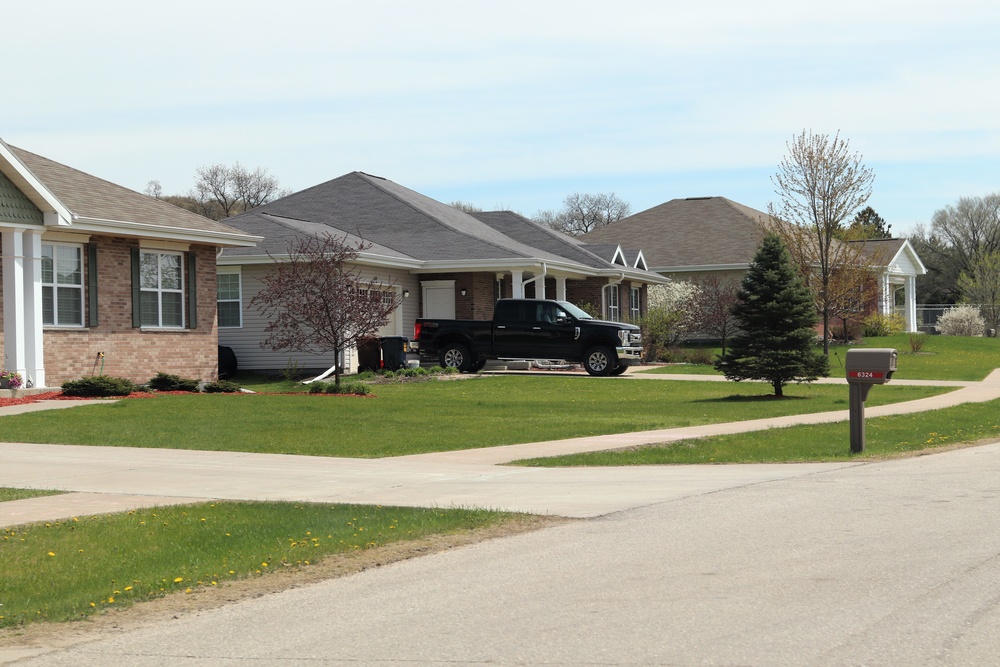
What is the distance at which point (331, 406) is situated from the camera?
21.4 m

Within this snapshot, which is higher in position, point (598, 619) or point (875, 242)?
point (875, 242)

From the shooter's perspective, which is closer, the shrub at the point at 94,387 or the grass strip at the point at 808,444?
the grass strip at the point at 808,444

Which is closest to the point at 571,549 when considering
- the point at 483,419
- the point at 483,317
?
the point at 483,419

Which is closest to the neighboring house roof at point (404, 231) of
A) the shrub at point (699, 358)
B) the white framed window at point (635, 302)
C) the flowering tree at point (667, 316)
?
the white framed window at point (635, 302)

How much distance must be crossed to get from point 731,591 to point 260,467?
26.3ft

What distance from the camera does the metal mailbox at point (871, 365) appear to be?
14.7 metres

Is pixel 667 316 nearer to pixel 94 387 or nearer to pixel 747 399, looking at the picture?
pixel 747 399

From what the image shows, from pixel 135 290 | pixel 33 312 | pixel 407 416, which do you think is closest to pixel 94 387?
pixel 33 312

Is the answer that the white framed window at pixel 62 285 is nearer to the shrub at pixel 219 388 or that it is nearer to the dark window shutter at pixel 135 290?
the dark window shutter at pixel 135 290

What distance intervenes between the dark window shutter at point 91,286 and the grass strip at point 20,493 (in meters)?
13.7

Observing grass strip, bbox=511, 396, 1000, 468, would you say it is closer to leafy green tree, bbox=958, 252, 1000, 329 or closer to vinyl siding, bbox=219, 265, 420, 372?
vinyl siding, bbox=219, 265, 420, 372

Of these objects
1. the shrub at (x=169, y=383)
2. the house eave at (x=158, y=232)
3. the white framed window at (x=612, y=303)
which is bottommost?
the shrub at (x=169, y=383)

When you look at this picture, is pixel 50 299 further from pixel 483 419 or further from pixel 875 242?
pixel 875 242

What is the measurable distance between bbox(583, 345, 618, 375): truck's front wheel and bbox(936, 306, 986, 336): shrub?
35.7m
